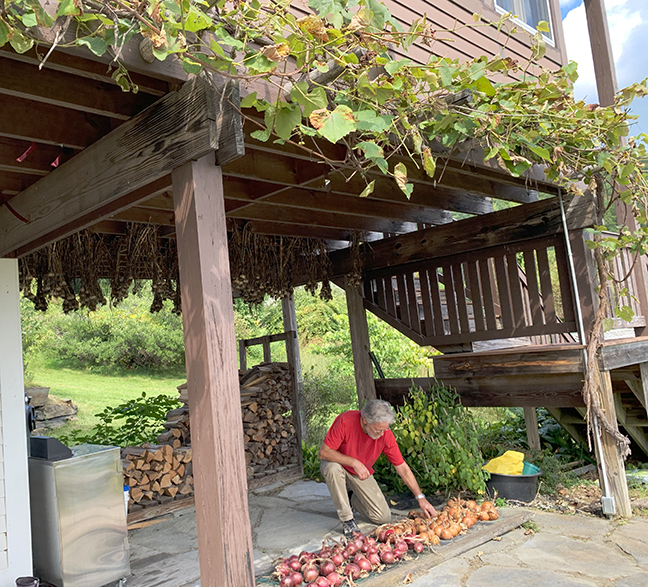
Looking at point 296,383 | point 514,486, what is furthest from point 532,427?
point 296,383

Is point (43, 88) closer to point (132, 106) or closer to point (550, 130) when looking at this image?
point (132, 106)

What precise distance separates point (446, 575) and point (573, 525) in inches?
54.9

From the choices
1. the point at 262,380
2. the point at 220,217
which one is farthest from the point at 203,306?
the point at 262,380

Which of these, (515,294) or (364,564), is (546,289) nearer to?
(515,294)

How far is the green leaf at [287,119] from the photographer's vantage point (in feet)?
6.70

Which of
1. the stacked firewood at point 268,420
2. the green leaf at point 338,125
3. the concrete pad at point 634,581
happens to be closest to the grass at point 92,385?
the stacked firewood at point 268,420

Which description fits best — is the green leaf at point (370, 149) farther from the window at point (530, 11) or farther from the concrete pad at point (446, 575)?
the window at point (530, 11)

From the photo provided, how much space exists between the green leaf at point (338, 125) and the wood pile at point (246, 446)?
434 centimetres

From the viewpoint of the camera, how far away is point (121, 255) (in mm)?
5059

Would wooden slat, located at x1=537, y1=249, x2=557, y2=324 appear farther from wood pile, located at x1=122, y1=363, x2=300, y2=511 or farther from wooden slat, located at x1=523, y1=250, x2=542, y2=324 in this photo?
wood pile, located at x1=122, y1=363, x2=300, y2=511

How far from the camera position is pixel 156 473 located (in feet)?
17.4

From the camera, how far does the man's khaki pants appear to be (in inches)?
164

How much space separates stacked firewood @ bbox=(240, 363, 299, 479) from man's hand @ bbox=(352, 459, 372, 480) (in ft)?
7.02

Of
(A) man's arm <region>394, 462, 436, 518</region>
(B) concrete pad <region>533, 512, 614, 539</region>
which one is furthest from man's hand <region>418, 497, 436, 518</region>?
(B) concrete pad <region>533, 512, 614, 539</region>
